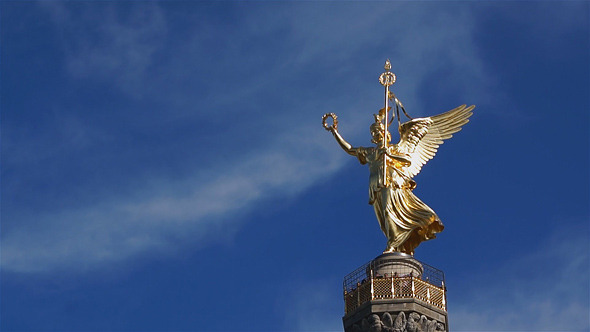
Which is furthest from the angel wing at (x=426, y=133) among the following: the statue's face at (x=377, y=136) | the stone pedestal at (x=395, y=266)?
the stone pedestal at (x=395, y=266)

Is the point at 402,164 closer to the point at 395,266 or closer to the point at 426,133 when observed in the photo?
the point at 426,133

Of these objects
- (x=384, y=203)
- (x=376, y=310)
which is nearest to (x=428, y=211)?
(x=384, y=203)

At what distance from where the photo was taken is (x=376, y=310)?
5612 centimetres

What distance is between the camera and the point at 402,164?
61.2 metres

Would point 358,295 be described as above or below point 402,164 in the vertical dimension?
below

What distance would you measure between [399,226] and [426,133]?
5.33m

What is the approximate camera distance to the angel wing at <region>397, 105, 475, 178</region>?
62062mm

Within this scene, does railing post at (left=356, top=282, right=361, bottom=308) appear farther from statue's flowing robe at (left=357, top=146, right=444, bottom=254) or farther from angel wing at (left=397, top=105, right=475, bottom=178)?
angel wing at (left=397, top=105, right=475, bottom=178)

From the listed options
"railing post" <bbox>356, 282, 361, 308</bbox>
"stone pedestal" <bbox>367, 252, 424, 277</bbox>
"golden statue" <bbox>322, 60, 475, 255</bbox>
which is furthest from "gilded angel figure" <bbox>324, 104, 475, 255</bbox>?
"railing post" <bbox>356, 282, 361, 308</bbox>

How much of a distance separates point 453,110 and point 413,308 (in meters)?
11.1

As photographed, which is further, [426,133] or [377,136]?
[426,133]

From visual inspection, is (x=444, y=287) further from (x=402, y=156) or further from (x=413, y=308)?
(x=402, y=156)

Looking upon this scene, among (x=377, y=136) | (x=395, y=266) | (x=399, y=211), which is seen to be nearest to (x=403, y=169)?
(x=377, y=136)

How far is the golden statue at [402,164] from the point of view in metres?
59.4
